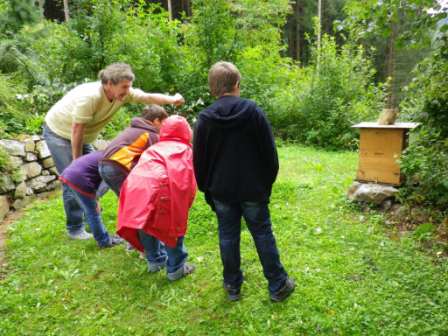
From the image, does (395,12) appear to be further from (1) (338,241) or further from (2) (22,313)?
(2) (22,313)

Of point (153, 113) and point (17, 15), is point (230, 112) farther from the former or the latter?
point (17, 15)

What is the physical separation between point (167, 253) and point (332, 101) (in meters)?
6.96

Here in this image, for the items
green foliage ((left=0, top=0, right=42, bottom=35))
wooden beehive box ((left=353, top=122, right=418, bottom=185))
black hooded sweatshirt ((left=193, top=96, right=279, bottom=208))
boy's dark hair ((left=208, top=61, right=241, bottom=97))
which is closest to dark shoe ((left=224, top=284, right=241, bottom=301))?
black hooded sweatshirt ((left=193, top=96, right=279, bottom=208))

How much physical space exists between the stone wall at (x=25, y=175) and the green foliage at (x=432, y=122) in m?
4.88

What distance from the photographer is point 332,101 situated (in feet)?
28.9

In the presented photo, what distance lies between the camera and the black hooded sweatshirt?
237 centimetres

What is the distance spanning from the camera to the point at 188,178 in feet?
9.66

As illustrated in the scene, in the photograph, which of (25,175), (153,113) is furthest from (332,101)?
(25,175)

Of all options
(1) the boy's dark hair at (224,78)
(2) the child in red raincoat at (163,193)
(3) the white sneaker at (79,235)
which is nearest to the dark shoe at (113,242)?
(3) the white sneaker at (79,235)

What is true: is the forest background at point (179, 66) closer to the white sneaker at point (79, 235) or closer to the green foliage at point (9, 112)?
the green foliage at point (9, 112)

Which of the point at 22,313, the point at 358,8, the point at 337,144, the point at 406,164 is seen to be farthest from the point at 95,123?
the point at 337,144

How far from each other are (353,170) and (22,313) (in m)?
5.22

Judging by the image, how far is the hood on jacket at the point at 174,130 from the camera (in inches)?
120

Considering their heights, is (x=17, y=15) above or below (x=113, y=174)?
above
